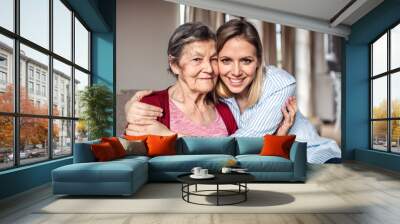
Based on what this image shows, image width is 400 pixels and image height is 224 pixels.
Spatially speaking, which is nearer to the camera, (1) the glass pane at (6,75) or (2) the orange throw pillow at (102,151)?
(1) the glass pane at (6,75)

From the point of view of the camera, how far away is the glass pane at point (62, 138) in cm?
684

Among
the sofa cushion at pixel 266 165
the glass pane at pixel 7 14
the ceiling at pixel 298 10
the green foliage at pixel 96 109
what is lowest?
the sofa cushion at pixel 266 165

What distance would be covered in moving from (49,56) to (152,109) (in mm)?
2500

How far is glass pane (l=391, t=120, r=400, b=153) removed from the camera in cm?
813

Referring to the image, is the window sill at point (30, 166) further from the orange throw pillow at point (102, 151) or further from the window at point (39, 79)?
the orange throw pillow at point (102, 151)

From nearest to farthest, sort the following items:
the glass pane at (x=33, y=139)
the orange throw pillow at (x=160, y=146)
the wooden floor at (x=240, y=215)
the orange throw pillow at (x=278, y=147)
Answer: the wooden floor at (x=240, y=215) → the glass pane at (x=33, y=139) → the orange throw pillow at (x=278, y=147) → the orange throw pillow at (x=160, y=146)

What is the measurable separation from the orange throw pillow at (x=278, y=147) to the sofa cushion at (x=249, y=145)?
0.37 m

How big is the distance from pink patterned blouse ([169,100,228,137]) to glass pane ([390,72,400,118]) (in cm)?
351

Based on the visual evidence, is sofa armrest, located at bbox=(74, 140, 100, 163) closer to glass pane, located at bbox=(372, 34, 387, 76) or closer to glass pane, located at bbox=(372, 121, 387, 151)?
glass pane, located at bbox=(372, 121, 387, 151)

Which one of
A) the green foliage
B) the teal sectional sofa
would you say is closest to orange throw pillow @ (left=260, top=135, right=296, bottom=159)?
the teal sectional sofa

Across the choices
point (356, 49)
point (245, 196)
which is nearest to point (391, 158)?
point (356, 49)

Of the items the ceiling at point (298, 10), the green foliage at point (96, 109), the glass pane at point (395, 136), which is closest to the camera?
the ceiling at point (298, 10)

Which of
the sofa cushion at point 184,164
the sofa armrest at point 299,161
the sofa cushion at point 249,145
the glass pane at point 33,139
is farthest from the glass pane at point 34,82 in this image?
the sofa armrest at point 299,161

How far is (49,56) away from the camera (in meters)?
6.52
